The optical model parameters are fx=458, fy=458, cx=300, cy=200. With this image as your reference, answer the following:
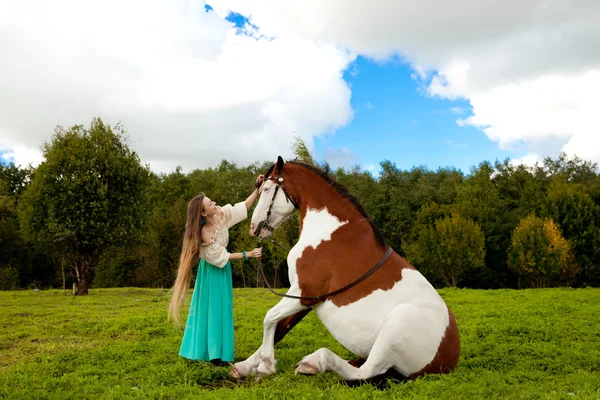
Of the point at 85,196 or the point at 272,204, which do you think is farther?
the point at 85,196

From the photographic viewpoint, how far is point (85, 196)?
68.2ft

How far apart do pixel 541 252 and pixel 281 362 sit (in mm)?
29019

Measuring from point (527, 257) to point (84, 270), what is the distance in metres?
26.7

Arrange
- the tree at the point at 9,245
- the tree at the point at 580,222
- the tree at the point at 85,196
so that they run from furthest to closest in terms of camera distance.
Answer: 1. the tree at the point at 580,222
2. the tree at the point at 9,245
3. the tree at the point at 85,196

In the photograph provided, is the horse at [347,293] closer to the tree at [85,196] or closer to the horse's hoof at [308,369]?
the horse's hoof at [308,369]

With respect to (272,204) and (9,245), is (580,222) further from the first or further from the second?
(9,245)

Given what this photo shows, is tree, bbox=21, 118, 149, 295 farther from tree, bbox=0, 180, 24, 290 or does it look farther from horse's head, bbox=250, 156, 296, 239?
horse's head, bbox=250, 156, 296, 239

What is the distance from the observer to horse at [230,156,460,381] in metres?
4.24

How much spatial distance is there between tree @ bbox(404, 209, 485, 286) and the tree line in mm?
81

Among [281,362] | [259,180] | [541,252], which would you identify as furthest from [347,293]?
[541,252]

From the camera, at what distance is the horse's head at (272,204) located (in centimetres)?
509

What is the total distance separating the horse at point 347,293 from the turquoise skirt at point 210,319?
3.01 feet

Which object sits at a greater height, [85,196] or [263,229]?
[85,196]

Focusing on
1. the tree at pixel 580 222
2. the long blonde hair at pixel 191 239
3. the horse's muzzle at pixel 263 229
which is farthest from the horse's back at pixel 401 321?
the tree at pixel 580 222
